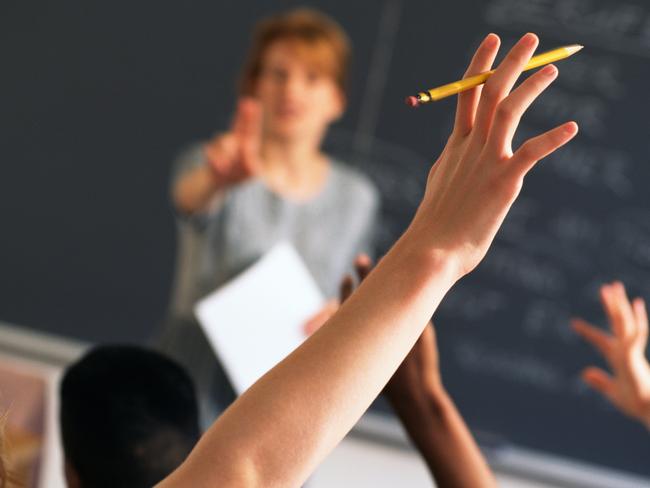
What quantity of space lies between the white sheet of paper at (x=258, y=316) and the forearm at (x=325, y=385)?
1.22 metres

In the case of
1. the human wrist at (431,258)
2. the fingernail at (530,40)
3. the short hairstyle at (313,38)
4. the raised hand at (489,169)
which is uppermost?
the fingernail at (530,40)

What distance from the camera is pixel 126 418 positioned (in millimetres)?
1342

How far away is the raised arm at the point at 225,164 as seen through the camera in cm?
249

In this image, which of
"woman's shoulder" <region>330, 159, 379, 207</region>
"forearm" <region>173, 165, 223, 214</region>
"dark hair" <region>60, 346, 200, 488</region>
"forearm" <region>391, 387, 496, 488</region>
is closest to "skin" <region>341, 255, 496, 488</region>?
"forearm" <region>391, 387, 496, 488</region>

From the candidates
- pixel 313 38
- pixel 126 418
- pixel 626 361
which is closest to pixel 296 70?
pixel 313 38

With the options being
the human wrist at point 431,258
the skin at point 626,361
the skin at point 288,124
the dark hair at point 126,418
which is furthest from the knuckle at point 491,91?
the skin at point 288,124

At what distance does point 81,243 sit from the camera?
3229mm

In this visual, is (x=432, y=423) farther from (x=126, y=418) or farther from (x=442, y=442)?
(x=126, y=418)

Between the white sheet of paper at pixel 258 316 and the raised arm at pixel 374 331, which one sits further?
the white sheet of paper at pixel 258 316

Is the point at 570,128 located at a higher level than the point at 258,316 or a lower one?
higher

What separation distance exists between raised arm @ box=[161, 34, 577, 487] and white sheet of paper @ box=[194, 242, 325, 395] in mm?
1222

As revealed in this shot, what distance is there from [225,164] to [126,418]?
126 centimetres

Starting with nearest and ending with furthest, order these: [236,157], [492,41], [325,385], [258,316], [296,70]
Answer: [325,385] < [492,41] < [258,316] < [236,157] < [296,70]

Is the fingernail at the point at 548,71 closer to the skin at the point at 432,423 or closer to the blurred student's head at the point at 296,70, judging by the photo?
the skin at the point at 432,423
